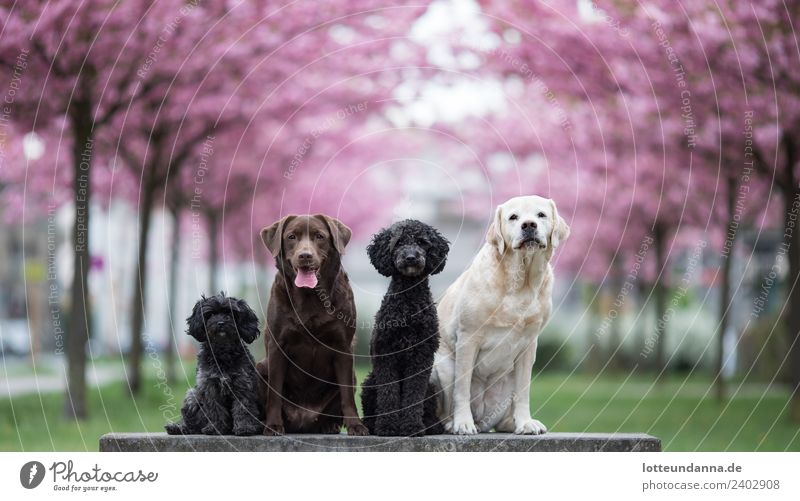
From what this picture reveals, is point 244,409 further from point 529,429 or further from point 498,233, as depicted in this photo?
point 498,233

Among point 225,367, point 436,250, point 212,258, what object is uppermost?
point 212,258

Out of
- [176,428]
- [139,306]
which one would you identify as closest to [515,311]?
[176,428]

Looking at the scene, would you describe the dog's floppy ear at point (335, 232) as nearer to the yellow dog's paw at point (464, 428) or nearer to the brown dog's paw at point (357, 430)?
the brown dog's paw at point (357, 430)

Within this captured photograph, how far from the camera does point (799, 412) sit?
49.8ft

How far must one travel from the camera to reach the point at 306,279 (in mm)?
6848

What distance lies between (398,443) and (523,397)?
38.8 inches

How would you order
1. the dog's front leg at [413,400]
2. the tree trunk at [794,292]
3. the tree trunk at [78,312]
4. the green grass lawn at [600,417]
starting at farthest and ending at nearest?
the tree trunk at [794,292] < the tree trunk at [78,312] < the green grass lawn at [600,417] < the dog's front leg at [413,400]

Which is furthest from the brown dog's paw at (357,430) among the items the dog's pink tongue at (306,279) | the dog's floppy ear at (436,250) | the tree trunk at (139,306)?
the tree trunk at (139,306)

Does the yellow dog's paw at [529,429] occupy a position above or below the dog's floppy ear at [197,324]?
below

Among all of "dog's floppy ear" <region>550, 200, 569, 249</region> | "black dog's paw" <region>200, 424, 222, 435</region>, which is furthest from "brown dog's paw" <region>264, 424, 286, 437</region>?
"dog's floppy ear" <region>550, 200, 569, 249</region>

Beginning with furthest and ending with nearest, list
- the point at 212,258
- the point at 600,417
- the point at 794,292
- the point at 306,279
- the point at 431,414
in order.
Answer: the point at 212,258 → the point at 600,417 → the point at 794,292 → the point at 431,414 → the point at 306,279

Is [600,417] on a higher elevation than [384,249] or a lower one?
lower

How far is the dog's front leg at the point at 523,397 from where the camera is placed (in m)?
7.33

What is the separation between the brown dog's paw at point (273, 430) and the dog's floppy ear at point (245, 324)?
1.97 feet
